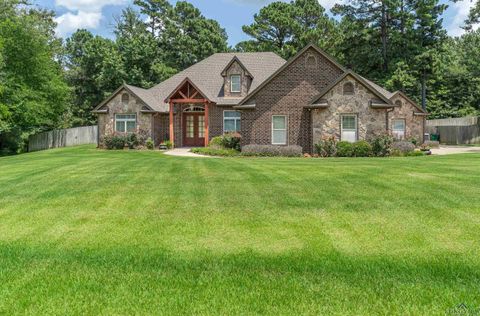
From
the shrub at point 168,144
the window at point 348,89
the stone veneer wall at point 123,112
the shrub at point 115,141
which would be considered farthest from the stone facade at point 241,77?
the window at point 348,89

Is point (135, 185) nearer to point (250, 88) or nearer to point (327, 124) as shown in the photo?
point (327, 124)

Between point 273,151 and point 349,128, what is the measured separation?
4252 mm

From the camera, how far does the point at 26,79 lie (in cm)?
3244

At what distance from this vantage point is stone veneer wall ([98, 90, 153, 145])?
1125 inches

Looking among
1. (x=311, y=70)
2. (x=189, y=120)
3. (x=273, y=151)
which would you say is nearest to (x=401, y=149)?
(x=311, y=70)

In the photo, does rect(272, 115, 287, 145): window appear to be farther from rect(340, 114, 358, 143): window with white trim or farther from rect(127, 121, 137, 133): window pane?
rect(127, 121, 137, 133): window pane

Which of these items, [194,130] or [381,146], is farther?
[194,130]

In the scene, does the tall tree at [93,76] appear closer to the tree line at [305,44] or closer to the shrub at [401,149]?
the tree line at [305,44]

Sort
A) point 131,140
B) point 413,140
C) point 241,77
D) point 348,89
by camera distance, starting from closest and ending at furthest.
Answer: point 348,89
point 131,140
point 413,140
point 241,77

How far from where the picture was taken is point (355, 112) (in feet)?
70.9

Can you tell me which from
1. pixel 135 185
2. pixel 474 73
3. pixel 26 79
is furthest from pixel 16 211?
pixel 474 73

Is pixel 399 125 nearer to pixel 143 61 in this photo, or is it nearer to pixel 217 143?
pixel 217 143

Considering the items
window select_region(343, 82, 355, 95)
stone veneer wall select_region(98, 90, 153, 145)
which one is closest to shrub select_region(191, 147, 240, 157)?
window select_region(343, 82, 355, 95)

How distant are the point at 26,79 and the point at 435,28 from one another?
39.5 meters
